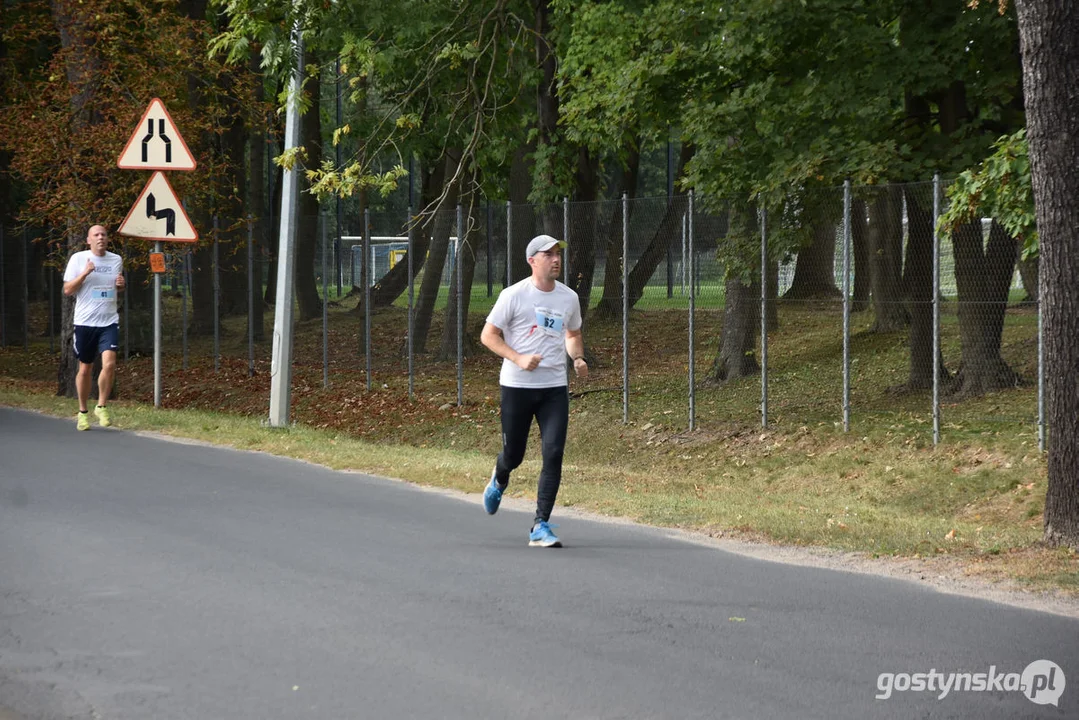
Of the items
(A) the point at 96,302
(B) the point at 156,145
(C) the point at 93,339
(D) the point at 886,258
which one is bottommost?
(C) the point at 93,339

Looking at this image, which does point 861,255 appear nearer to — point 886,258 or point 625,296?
point 886,258

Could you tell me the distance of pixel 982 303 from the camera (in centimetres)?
1720

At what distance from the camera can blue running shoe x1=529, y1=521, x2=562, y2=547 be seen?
31.3ft

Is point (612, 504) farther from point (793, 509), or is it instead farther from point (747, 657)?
point (747, 657)

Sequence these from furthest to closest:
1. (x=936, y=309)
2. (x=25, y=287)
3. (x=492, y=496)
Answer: (x=25, y=287) < (x=936, y=309) < (x=492, y=496)

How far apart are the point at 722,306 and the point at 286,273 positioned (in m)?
7.07

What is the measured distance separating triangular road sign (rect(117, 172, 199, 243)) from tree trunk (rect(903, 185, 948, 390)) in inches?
345

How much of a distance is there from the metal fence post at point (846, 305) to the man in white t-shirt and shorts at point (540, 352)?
23.6 ft

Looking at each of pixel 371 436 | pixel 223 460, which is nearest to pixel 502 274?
pixel 371 436

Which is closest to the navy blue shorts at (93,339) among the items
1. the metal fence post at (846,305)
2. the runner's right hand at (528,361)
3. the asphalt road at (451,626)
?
the asphalt road at (451,626)

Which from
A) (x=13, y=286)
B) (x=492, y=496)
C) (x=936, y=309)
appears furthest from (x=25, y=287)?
(x=492, y=496)

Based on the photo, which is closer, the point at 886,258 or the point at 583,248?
the point at 886,258

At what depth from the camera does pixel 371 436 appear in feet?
68.8

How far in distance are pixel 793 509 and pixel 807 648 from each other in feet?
17.7
